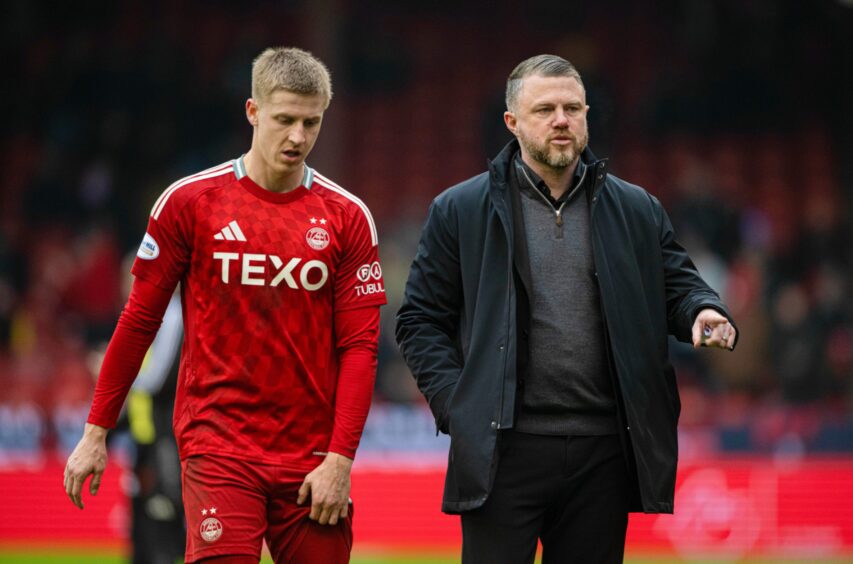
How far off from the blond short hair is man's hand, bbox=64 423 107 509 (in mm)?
1297

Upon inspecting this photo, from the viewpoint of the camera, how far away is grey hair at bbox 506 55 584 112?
5.14m

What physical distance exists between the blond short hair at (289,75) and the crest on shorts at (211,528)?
56.8 inches

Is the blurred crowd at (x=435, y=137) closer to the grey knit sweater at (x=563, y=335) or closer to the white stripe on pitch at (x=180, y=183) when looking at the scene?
the grey knit sweater at (x=563, y=335)

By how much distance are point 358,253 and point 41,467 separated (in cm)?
818

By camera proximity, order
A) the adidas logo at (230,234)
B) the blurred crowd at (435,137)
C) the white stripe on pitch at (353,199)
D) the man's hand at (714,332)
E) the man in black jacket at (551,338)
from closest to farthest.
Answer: the man's hand at (714,332)
the man in black jacket at (551,338)
the adidas logo at (230,234)
the white stripe on pitch at (353,199)
the blurred crowd at (435,137)

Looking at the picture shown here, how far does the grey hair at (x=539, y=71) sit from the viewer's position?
5.14 meters

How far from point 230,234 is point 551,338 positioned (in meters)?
1.17

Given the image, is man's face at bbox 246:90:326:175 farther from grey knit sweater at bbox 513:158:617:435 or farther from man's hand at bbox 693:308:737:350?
man's hand at bbox 693:308:737:350

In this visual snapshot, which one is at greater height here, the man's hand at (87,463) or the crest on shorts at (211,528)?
the man's hand at (87,463)

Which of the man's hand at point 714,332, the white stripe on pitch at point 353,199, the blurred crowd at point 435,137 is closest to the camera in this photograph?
the man's hand at point 714,332

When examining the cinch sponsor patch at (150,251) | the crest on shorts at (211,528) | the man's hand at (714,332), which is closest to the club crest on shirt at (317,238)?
the cinch sponsor patch at (150,251)

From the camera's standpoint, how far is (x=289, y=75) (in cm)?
503

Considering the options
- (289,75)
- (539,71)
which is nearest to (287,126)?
(289,75)

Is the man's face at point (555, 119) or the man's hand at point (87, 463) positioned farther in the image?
the man's face at point (555, 119)
